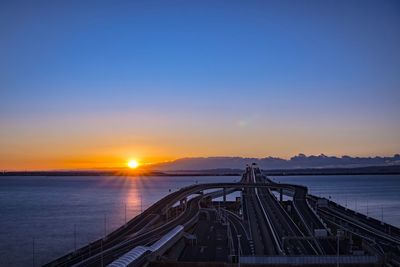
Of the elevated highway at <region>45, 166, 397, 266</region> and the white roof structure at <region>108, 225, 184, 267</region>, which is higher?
the white roof structure at <region>108, 225, 184, 267</region>

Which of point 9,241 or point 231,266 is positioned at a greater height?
point 231,266

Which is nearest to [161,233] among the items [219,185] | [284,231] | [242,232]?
[242,232]

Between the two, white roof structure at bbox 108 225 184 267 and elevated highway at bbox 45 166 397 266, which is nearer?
white roof structure at bbox 108 225 184 267

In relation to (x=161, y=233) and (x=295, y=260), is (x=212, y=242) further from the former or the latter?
(x=295, y=260)

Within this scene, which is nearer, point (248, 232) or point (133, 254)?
point (133, 254)

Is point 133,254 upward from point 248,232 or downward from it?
upward

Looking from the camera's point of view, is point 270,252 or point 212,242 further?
point 212,242

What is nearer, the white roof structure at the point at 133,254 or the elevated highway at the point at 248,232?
the white roof structure at the point at 133,254

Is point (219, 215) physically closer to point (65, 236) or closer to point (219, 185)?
point (65, 236)

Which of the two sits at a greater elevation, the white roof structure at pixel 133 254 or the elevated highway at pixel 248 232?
the white roof structure at pixel 133 254

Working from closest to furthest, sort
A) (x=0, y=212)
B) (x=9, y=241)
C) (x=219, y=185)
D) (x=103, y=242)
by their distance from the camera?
(x=103, y=242) < (x=9, y=241) < (x=0, y=212) < (x=219, y=185)

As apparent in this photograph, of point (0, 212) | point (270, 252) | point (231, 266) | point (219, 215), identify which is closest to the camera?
point (231, 266)
